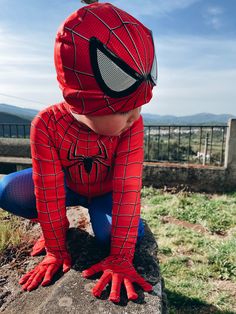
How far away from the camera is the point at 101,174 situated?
5.99 feet

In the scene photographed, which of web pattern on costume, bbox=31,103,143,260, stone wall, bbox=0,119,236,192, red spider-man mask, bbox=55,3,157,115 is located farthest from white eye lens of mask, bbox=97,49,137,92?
stone wall, bbox=0,119,236,192

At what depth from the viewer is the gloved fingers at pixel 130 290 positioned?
1.34 m

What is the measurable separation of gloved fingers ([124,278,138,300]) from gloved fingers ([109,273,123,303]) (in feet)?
0.09

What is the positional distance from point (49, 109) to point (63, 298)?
36.8 inches

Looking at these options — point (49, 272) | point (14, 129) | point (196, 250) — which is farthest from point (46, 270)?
point (14, 129)

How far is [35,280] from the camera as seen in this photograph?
5.14 feet

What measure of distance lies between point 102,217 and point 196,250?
2097 millimetres

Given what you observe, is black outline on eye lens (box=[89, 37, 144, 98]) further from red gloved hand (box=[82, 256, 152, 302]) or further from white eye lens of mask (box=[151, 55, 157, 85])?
red gloved hand (box=[82, 256, 152, 302])

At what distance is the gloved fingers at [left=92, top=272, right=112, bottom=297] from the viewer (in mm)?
1363

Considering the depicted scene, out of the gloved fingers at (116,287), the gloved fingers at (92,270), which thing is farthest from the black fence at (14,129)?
the gloved fingers at (116,287)

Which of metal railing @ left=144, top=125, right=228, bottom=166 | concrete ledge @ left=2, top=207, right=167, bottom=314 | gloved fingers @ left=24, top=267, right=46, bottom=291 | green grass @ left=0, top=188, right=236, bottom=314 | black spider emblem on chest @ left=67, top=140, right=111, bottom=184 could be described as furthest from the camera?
metal railing @ left=144, top=125, right=228, bottom=166

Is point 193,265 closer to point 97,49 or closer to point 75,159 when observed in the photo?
point 75,159

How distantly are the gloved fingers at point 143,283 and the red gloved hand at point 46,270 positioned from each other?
38cm

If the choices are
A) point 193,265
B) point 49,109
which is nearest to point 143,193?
point 193,265
